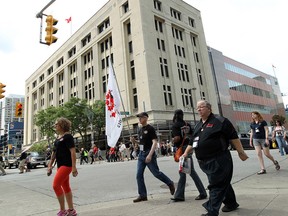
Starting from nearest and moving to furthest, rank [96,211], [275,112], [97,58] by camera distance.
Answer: [96,211]
[97,58]
[275,112]

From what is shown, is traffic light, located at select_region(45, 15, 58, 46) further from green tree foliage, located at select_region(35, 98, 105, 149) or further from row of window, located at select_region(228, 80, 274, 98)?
row of window, located at select_region(228, 80, 274, 98)

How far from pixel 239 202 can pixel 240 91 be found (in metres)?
57.3

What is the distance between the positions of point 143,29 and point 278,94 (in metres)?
59.6

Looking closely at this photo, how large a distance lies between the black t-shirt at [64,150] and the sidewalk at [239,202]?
101 centimetres

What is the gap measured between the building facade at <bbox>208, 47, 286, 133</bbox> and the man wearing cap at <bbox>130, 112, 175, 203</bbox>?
4593cm

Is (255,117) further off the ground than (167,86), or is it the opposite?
(167,86)

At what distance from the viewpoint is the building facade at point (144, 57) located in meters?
35.5

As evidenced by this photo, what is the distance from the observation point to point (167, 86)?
37.2m

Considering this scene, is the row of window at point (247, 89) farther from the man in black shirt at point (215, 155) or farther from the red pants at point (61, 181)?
the red pants at point (61, 181)

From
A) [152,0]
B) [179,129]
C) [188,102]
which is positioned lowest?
[179,129]

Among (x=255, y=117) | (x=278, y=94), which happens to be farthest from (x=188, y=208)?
(x=278, y=94)

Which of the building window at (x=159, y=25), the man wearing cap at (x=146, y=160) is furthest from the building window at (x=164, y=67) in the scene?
the man wearing cap at (x=146, y=160)

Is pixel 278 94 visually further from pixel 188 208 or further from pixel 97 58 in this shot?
pixel 188 208

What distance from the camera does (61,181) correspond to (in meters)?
4.21
